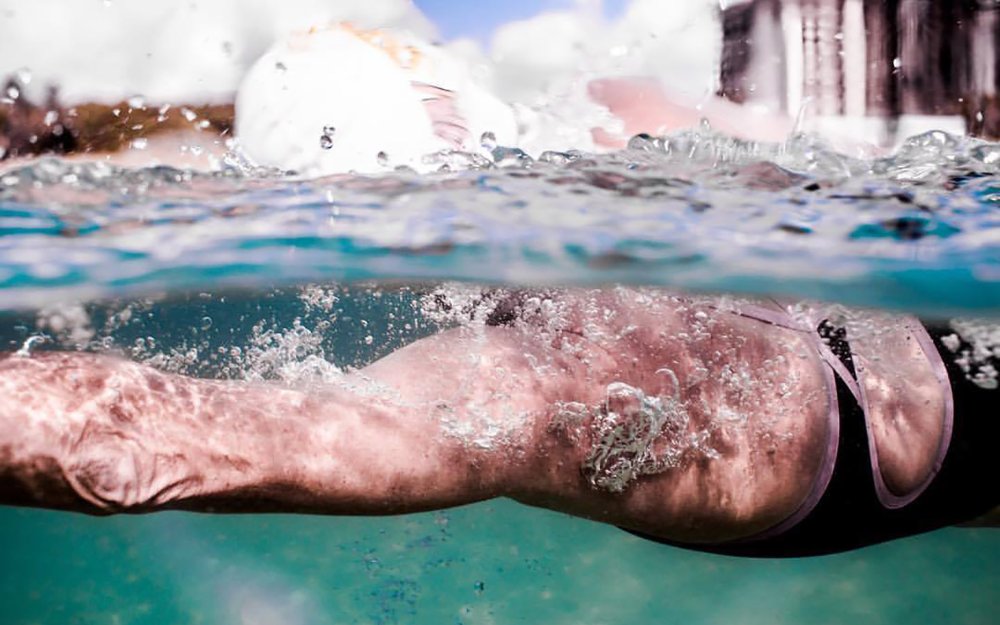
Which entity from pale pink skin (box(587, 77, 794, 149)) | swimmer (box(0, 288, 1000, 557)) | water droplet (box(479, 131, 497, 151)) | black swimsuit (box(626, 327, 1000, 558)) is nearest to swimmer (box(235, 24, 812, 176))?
pale pink skin (box(587, 77, 794, 149))

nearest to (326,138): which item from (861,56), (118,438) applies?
(118,438)

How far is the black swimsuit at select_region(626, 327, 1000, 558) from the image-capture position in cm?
363

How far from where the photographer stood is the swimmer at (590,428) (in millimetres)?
2469

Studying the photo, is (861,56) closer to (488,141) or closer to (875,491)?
(488,141)

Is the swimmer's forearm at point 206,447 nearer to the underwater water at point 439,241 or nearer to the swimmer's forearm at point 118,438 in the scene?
the swimmer's forearm at point 118,438

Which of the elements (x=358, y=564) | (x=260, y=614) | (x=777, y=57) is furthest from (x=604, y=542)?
(x=777, y=57)

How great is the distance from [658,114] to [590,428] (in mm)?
2865

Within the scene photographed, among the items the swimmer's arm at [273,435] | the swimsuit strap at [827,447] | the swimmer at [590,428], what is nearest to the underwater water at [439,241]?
the swimmer at [590,428]

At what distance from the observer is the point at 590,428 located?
3209 mm

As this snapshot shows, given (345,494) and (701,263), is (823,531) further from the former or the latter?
(345,494)

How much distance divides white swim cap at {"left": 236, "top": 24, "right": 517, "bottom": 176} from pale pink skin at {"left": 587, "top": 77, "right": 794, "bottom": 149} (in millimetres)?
729

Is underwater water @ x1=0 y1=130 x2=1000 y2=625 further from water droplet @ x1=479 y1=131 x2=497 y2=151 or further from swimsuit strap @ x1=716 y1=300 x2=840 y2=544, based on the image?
swimsuit strap @ x1=716 y1=300 x2=840 y2=544

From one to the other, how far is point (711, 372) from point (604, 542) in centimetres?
1269

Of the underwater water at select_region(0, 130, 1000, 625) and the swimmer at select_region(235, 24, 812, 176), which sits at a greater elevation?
the swimmer at select_region(235, 24, 812, 176)
